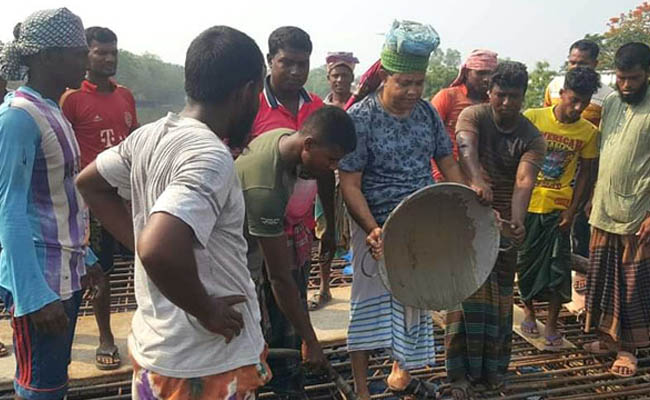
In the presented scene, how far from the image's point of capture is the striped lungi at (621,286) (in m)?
3.28

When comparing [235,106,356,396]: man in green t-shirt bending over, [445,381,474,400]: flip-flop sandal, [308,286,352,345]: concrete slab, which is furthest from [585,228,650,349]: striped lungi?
[235,106,356,396]: man in green t-shirt bending over

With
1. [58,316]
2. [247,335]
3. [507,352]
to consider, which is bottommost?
[507,352]

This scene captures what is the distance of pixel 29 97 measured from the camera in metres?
1.94

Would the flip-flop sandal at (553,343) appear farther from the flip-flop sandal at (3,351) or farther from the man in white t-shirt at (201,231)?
the flip-flop sandal at (3,351)

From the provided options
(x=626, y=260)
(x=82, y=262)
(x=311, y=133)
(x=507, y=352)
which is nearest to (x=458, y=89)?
(x=626, y=260)

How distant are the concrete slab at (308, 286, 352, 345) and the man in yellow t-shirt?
113cm

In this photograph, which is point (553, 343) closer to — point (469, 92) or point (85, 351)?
point (469, 92)

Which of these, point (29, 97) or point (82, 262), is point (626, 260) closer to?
point (82, 262)

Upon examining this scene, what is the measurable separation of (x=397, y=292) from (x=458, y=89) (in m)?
1.92

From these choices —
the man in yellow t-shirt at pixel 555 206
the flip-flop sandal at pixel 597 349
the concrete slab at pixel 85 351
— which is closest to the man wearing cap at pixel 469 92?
the man in yellow t-shirt at pixel 555 206

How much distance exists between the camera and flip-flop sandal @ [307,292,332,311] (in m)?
3.85

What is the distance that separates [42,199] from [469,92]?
274cm

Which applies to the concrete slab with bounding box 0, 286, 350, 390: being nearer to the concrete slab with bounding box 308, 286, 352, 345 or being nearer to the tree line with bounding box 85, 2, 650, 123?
the concrete slab with bounding box 308, 286, 352, 345

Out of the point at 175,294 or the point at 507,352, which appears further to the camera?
the point at 507,352
